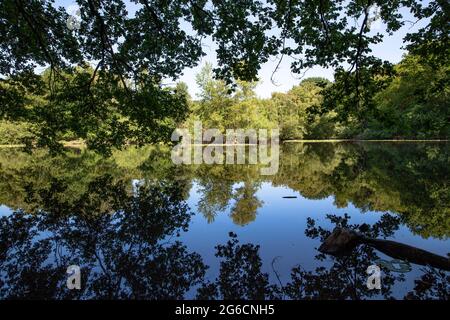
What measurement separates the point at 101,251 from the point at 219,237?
3.48 m

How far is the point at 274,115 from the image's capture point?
79500mm

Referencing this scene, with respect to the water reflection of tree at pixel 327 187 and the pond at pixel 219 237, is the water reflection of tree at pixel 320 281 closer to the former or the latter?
Result: the pond at pixel 219 237

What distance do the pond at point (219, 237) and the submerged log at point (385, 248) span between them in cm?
13

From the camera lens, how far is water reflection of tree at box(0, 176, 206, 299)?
238 inches

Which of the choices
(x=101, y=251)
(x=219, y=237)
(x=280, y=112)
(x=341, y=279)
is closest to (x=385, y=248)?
(x=341, y=279)

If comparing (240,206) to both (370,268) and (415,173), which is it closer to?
(370,268)

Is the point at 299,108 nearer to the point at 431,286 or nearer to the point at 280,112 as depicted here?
the point at 280,112

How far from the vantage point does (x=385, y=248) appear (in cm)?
754

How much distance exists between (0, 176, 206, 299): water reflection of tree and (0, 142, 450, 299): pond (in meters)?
0.03

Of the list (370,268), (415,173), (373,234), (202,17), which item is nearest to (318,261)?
(370,268)

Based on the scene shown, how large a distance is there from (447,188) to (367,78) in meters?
10.8

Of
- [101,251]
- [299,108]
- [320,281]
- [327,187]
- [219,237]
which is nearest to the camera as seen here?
[320,281]

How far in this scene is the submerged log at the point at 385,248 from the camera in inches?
264

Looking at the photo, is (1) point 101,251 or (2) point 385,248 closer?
(2) point 385,248
